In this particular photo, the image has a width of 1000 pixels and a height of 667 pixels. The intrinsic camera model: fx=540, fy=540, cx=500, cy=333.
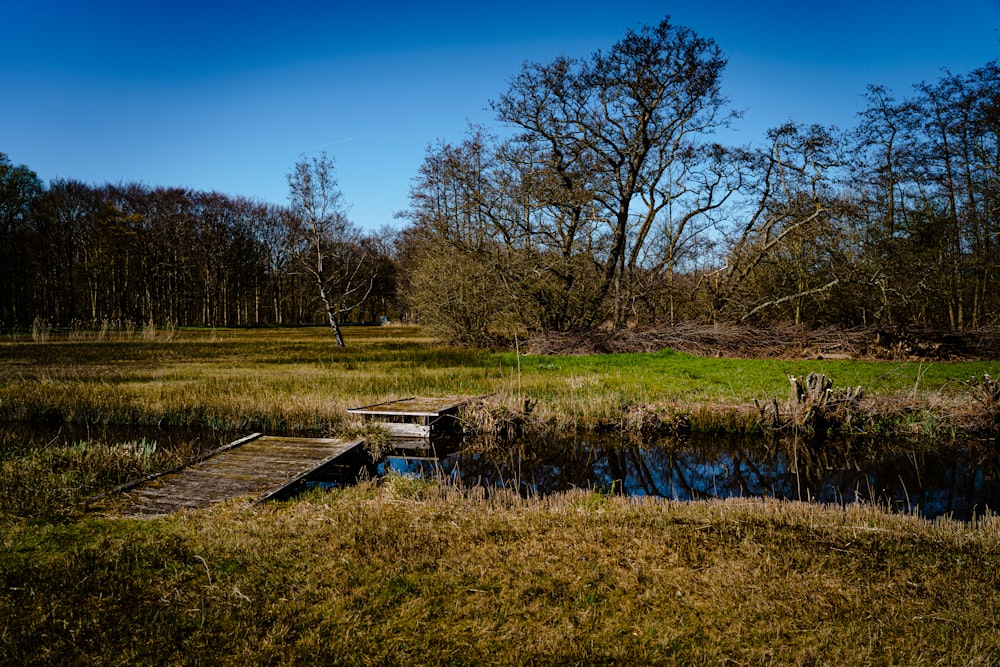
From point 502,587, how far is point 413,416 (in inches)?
239

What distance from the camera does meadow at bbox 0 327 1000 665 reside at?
3.25 m

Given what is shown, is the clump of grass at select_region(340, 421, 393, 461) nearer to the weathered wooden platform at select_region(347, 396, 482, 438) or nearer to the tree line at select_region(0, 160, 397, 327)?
the weathered wooden platform at select_region(347, 396, 482, 438)

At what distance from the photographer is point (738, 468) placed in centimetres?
816

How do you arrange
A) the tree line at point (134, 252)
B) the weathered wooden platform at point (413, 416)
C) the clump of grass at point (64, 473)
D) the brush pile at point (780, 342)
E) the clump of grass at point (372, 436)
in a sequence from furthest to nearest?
the tree line at point (134, 252), the brush pile at point (780, 342), the weathered wooden platform at point (413, 416), the clump of grass at point (372, 436), the clump of grass at point (64, 473)

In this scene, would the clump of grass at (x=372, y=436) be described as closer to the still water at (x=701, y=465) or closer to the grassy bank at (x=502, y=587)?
the still water at (x=701, y=465)

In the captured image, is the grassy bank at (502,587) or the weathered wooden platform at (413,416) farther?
the weathered wooden platform at (413,416)

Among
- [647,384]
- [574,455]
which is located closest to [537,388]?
[647,384]

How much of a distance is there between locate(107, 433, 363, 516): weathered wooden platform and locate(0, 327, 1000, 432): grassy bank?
6.10 ft

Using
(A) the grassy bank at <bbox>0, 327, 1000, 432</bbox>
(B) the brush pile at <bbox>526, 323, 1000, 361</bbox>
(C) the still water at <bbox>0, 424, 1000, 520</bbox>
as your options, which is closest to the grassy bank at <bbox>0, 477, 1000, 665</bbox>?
(C) the still water at <bbox>0, 424, 1000, 520</bbox>

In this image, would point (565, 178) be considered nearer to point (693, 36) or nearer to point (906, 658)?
point (693, 36)

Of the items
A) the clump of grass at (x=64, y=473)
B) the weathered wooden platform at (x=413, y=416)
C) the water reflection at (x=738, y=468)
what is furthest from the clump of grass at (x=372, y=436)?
the clump of grass at (x=64, y=473)

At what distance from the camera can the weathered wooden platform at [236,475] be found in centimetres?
585

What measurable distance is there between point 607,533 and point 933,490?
195 inches

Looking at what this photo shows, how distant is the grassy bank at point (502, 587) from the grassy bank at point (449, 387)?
16.1 feet
